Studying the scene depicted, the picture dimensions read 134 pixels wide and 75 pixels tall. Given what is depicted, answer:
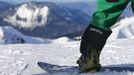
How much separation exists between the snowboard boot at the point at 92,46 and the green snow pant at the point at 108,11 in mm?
66

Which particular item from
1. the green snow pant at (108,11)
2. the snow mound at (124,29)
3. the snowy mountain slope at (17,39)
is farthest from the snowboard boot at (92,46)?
the snow mound at (124,29)

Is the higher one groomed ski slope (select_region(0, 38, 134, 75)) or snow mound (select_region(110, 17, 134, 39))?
groomed ski slope (select_region(0, 38, 134, 75))

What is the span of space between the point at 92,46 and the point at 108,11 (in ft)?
1.06

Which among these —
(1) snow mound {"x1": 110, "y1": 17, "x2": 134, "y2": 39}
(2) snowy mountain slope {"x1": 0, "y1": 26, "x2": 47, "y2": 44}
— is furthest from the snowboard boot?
(1) snow mound {"x1": 110, "y1": 17, "x2": 134, "y2": 39}

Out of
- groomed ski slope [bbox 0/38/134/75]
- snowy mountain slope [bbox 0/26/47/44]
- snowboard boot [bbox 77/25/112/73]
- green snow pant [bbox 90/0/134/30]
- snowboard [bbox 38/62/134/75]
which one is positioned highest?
green snow pant [bbox 90/0/134/30]

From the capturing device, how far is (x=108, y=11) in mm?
3848

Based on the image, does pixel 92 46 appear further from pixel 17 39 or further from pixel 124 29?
pixel 17 39

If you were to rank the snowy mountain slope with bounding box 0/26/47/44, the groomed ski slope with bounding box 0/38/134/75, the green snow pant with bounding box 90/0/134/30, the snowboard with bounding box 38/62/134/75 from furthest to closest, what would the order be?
the snowy mountain slope with bounding box 0/26/47/44 → the groomed ski slope with bounding box 0/38/134/75 → the snowboard with bounding box 38/62/134/75 → the green snow pant with bounding box 90/0/134/30

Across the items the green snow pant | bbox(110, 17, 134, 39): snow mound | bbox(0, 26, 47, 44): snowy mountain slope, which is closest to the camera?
the green snow pant

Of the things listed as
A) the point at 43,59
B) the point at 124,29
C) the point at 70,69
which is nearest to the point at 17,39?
the point at 124,29

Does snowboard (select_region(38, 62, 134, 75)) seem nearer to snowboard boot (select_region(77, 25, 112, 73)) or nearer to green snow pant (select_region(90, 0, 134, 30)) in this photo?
snowboard boot (select_region(77, 25, 112, 73))

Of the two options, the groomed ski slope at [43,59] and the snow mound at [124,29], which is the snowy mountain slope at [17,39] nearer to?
the snow mound at [124,29]

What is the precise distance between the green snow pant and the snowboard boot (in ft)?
0.22

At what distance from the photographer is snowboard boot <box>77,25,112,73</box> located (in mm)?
3902
